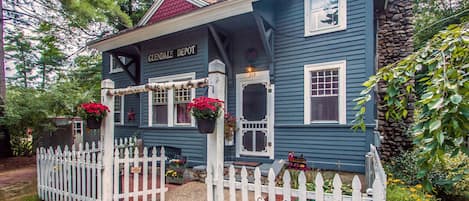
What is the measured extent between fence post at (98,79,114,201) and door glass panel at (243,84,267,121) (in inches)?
151

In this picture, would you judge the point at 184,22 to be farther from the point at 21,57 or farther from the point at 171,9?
the point at 21,57

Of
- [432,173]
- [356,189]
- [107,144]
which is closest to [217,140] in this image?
[356,189]

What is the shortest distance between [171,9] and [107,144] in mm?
5912

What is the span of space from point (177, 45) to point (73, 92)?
4.12m

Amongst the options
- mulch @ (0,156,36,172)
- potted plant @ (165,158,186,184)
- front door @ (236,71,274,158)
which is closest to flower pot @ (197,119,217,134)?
potted plant @ (165,158,186,184)

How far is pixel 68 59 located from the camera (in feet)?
50.6

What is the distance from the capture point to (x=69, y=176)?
4.41 meters

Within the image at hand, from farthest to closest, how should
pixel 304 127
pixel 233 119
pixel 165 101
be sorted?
pixel 165 101 < pixel 233 119 < pixel 304 127

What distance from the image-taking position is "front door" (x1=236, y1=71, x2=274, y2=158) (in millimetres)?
6789

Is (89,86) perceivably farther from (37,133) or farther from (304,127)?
(304,127)

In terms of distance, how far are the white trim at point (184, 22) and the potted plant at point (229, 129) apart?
96.6 inches

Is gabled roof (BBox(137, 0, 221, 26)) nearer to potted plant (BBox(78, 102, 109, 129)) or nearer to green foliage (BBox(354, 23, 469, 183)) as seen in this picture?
potted plant (BBox(78, 102, 109, 129))

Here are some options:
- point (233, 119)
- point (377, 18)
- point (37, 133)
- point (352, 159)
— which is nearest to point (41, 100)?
point (37, 133)

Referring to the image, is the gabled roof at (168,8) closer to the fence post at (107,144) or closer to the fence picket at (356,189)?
the fence post at (107,144)
